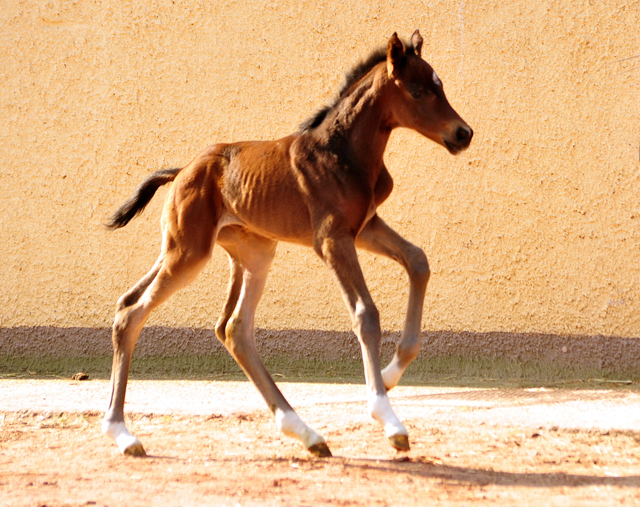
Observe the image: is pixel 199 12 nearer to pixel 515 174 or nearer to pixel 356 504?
pixel 515 174

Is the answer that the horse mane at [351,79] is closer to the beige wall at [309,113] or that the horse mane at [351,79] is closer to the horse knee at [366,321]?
the horse knee at [366,321]

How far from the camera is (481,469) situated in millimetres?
3029

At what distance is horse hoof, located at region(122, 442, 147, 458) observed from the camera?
3.37 meters

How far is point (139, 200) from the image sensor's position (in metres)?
3.85

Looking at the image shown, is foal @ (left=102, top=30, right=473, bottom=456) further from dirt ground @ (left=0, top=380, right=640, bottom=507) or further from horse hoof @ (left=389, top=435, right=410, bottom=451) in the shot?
dirt ground @ (left=0, top=380, right=640, bottom=507)

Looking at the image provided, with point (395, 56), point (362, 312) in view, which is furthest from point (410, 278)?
point (395, 56)

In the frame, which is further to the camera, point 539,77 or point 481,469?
point 539,77

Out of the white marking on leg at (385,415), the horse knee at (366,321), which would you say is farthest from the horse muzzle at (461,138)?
the white marking on leg at (385,415)

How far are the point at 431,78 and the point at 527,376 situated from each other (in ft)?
9.38

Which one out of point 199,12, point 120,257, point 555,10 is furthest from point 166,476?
point 555,10

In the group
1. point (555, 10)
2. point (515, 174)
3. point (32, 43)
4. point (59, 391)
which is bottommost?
point (59, 391)

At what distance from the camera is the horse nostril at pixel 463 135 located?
126 inches

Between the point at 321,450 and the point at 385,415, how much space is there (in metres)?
0.48

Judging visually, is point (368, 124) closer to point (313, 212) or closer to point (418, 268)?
point (313, 212)
